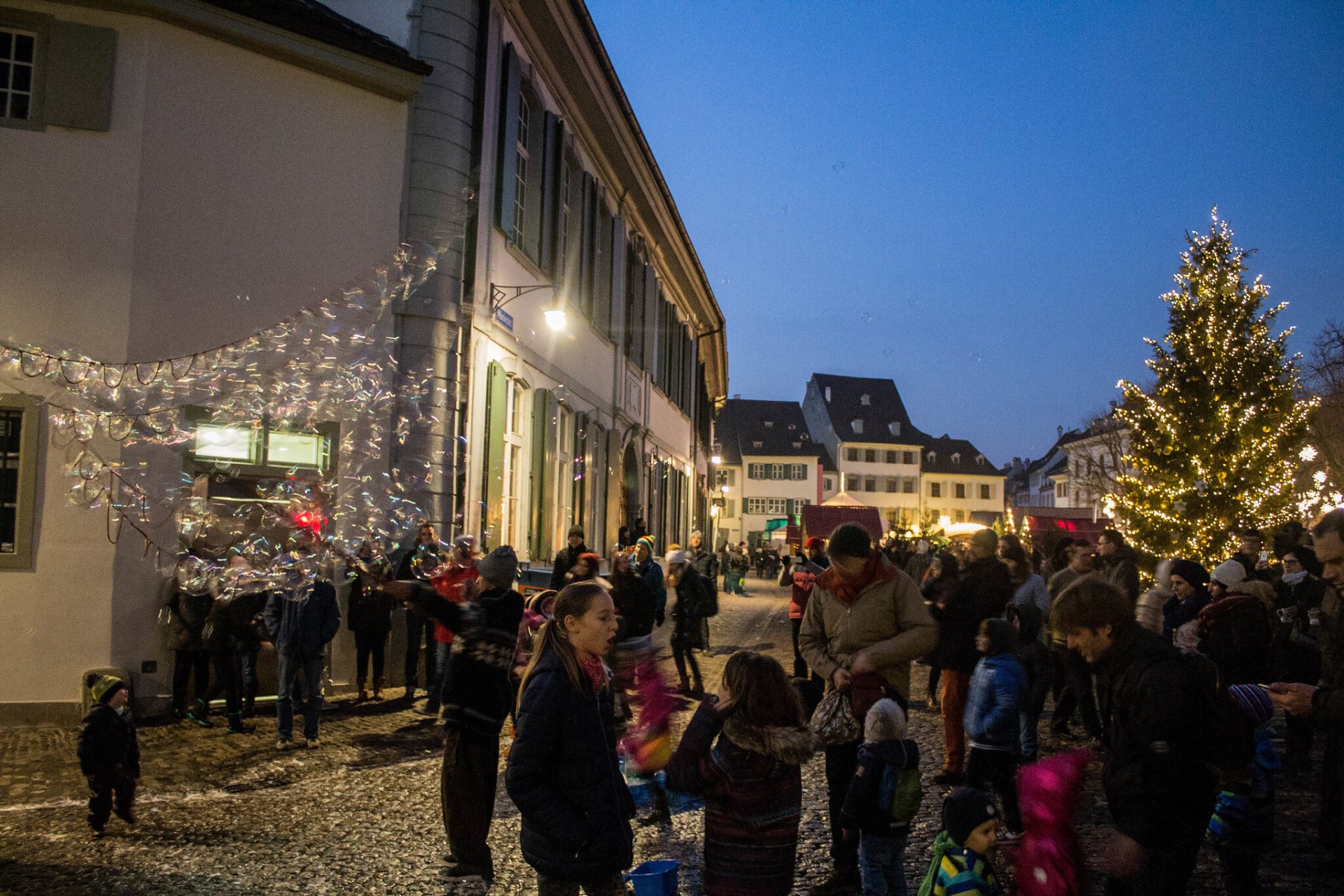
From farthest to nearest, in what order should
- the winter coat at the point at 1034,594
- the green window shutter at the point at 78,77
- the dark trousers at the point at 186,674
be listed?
the green window shutter at the point at 78,77, the dark trousers at the point at 186,674, the winter coat at the point at 1034,594

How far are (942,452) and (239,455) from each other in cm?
8747

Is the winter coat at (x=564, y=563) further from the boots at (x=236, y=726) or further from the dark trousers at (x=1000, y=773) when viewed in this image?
the dark trousers at (x=1000, y=773)

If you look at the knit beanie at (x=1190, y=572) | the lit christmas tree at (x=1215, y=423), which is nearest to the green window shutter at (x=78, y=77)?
the knit beanie at (x=1190, y=572)

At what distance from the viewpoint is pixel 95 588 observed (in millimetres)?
10570

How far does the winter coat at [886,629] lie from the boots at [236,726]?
6.29 m

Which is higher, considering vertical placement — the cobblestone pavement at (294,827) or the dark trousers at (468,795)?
the dark trousers at (468,795)

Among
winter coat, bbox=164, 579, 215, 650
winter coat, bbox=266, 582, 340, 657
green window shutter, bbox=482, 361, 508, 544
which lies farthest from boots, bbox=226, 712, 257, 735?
green window shutter, bbox=482, 361, 508, 544

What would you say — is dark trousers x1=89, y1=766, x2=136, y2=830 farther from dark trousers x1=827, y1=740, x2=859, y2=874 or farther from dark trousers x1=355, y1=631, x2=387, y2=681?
dark trousers x1=355, y1=631, x2=387, y2=681

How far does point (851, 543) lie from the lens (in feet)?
18.4

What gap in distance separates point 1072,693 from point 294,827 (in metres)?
7.13

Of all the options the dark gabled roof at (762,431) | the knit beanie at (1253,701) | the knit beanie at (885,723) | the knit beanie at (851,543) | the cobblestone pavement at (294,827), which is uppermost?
the dark gabled roof at (762,431)

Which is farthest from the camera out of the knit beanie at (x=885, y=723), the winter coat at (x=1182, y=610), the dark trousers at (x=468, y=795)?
the winter coat at (x=1182, y=610)

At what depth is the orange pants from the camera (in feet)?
25.7

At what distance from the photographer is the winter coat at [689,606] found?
12766mm
